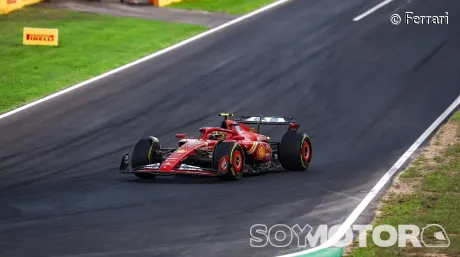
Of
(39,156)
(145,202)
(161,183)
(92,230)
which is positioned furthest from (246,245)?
(39,156)

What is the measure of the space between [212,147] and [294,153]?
2.13 metres

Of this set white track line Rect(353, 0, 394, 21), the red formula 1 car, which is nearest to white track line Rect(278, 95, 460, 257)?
the red formula 1 car

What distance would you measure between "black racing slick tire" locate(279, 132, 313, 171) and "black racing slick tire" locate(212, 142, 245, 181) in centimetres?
180

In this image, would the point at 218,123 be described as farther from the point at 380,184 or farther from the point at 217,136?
the point at 380,184

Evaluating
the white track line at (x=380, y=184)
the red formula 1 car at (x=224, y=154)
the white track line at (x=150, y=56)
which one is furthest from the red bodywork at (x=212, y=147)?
the white track line at (x=150, y=56)

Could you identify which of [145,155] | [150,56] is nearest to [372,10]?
[150,56]

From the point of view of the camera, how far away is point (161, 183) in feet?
68.1

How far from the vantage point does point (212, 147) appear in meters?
21.3

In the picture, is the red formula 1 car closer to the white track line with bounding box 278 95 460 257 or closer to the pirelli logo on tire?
the white track line with bounding box 278 95 460 257

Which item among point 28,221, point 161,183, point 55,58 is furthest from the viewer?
point 55,58

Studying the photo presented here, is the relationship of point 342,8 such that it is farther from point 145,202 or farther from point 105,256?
point 105,256

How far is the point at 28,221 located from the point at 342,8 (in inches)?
1093

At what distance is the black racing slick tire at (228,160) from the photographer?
20.4 meters

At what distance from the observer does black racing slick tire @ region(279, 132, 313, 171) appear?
22.5m
